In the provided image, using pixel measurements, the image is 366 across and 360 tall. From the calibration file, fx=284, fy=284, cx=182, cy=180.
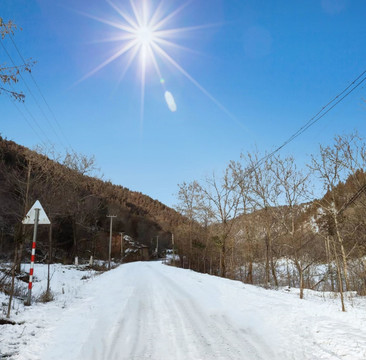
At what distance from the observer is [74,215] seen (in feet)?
117

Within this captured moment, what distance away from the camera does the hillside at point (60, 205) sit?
1977 centimetres

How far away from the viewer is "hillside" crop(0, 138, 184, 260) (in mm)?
19766

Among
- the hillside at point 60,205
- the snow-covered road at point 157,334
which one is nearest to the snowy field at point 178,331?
the snow-covered road at point 157,334

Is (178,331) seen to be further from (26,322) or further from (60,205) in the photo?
(60,205)

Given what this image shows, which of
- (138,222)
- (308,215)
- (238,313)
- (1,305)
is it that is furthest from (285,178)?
(138,222)

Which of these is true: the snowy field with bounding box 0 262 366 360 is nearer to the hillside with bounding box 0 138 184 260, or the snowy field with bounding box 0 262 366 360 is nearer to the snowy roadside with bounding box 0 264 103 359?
the snowy roadside with bounding box 0 264 103 359

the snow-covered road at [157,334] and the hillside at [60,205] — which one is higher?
the hillside at [60,205]

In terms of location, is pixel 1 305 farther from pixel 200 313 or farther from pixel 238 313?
pixel 238 313

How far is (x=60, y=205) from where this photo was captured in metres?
22.5

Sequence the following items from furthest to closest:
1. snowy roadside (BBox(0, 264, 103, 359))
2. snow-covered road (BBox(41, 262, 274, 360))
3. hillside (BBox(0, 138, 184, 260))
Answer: hillside (BBox(0, 138, 184, 260)) → snowy roadside (BBox(0, 264, 103, 359)) → snow-covered road (BBox(41, 262, 274, 360))

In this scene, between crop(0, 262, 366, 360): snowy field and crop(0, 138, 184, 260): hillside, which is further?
crop(0, 138, 184, 260): hillside

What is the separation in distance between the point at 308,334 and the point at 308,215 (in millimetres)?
11671

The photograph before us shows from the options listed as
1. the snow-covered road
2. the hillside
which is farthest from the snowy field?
the hillside

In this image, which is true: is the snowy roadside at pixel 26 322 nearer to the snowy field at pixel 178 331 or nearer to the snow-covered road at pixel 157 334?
the snowy field at pixel 178 331
